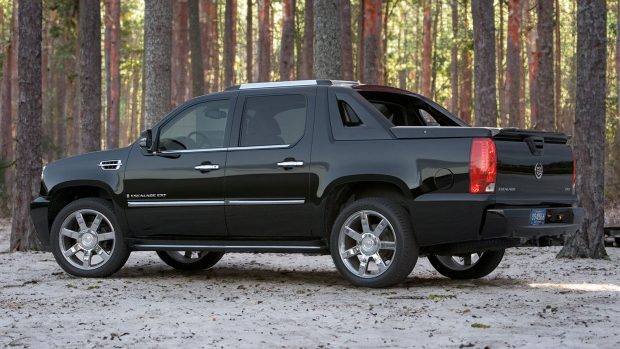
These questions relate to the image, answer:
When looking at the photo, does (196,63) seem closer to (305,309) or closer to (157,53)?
(157,53)

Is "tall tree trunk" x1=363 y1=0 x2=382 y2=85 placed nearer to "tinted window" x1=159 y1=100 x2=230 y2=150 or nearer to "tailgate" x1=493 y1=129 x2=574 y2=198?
"tinted window" x1=159 y1=100 x2=230 y2=150

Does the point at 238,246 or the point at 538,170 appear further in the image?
the point at 238,246

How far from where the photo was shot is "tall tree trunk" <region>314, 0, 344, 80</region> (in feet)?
49.4

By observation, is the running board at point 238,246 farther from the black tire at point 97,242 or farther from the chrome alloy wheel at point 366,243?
the chrome alloy wheel at point 366,243

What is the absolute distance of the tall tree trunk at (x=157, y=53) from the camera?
16.6 m

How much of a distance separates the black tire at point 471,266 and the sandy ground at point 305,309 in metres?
0.13

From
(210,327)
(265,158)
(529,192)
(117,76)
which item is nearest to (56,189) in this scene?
(265,158)

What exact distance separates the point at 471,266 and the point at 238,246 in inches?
97.4

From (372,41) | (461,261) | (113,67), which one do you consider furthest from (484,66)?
(113,67)

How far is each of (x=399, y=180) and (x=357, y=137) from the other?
639 millimetres

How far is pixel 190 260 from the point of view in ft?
37.6

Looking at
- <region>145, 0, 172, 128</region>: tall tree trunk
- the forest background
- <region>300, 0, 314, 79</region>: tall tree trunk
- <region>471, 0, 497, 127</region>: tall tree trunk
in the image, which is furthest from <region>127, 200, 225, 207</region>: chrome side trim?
<region>300, 0, 314, 79</region>: tall tree trunk

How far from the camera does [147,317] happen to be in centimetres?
759

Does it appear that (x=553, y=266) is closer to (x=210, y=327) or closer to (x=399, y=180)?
(x=399, y=180)
